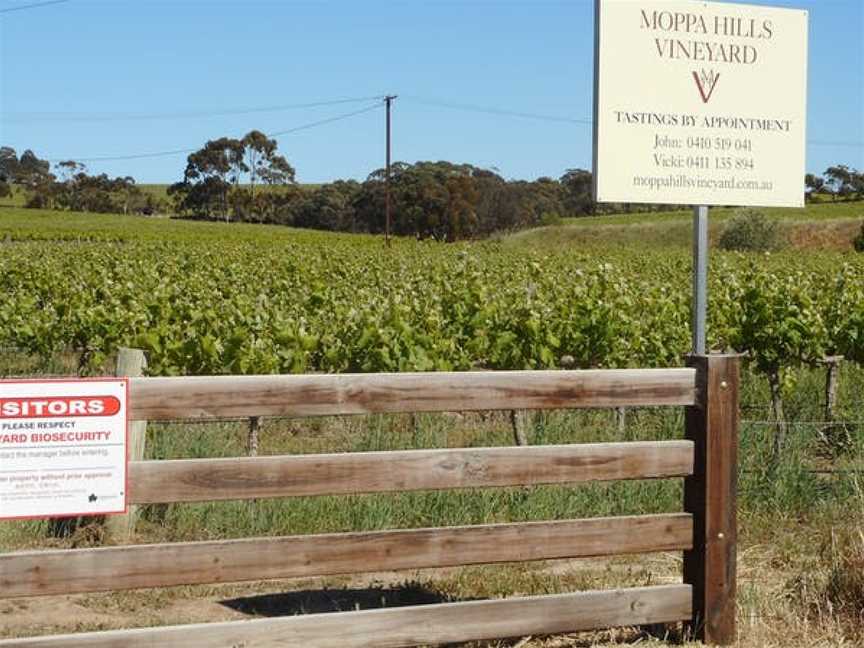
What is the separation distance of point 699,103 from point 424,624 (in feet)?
8.83

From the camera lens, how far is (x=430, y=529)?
4.73 m

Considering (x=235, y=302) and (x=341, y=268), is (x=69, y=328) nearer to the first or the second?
(x=235, y=302)

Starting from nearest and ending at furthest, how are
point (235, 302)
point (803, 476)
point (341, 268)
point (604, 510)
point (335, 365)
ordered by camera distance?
point (604, 510)
point (803, 476)
point (335, 365)
point (235, 302)
point (341, 268)

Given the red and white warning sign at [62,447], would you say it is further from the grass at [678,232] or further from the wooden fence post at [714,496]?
the grass at [678,232]

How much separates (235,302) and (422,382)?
31.9 feet

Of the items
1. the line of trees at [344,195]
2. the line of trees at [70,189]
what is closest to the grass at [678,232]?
the line of trees at [344,195]

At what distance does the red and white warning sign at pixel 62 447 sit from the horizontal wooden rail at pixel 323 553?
185 mm

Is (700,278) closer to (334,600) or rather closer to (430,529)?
(430,529)

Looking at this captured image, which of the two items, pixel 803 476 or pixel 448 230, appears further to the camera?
pixel 448 230

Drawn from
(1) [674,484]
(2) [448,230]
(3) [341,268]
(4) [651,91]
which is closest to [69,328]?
(1) [674,484]

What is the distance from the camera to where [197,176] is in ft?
352

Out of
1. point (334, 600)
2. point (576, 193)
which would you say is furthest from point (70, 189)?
point (334, 600)

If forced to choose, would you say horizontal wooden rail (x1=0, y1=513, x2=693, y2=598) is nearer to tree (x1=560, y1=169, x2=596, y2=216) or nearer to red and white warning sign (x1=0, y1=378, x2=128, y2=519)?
red and white warning sign (x1=0, y1=378, x2=128, y2=519)

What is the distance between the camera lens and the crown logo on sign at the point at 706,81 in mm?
5516
